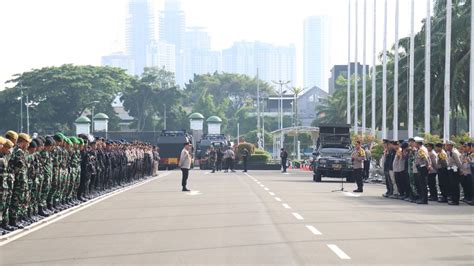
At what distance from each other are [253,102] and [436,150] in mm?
140358

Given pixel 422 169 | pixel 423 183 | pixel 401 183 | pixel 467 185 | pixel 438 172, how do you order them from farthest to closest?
pixel 401 183 < pixel 438 172 < pixel 467 185 < pixel 422 169 < pixel 423 183

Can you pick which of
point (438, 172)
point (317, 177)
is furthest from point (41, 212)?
point (317, 177)

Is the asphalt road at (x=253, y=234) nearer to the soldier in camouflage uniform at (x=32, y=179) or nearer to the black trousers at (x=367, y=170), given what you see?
the soldier in camouflage uniform at (x=32, y=179)

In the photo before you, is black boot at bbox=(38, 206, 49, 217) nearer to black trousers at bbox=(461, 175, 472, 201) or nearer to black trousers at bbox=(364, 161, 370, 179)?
black trousers at bbox=(461, 175, 472, 201)

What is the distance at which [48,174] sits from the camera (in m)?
21.4

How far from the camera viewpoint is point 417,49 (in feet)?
207

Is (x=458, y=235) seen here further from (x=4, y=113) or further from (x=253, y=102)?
(x=253, y=102)

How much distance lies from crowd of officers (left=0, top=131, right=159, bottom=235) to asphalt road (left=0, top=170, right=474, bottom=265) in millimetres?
588

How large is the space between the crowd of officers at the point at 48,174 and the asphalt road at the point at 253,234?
59 cm

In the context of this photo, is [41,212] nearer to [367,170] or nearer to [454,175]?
[454,175]

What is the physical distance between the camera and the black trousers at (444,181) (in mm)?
27906

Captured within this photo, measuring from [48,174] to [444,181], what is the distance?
1177cm

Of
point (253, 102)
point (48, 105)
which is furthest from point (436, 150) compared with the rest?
point (253, 102)

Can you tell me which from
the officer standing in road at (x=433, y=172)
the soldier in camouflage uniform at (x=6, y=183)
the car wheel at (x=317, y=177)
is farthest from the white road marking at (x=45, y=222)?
the car wheel at (x=317, y=177)
